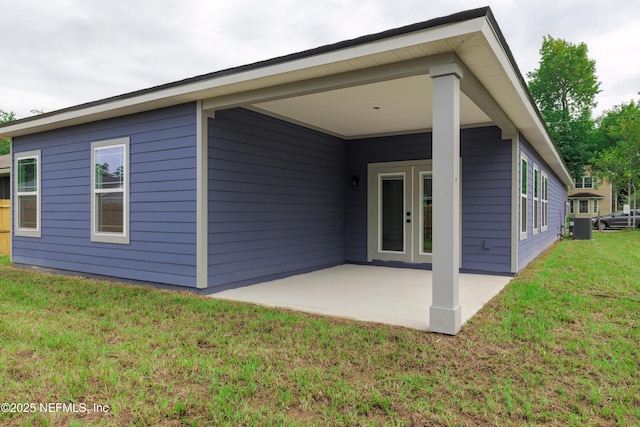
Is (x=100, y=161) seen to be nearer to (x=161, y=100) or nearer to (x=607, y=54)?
(x=161, y=100)

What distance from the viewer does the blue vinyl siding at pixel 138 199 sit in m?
5.24

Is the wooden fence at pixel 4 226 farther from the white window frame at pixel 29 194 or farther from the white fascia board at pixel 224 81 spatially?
the white fascia board at pixel 224 81

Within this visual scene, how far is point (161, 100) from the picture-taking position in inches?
202

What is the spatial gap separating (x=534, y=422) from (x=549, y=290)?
368 centimetres

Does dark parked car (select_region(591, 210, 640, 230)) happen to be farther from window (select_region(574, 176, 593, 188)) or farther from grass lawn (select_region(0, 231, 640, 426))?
grass lawn (select_region(0, 231, 640, 426))

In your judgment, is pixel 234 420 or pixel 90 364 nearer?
pixel 234 420

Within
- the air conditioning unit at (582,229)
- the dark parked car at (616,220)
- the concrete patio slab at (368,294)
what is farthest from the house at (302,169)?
the dark parked car at (616,220)

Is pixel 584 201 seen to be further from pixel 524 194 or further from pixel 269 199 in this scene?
pixel 269 199

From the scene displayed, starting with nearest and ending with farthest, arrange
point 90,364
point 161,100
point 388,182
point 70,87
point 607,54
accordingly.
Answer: point 90,364
point 161,100
point 388,182
point 70,87
point 607,54

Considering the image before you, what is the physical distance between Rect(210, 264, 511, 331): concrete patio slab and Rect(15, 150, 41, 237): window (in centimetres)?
441

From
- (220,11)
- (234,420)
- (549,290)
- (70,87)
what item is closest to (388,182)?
(549,290)

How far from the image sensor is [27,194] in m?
7.43

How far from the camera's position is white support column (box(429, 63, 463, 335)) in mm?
3455

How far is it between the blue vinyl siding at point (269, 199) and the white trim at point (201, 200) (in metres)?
0.10
